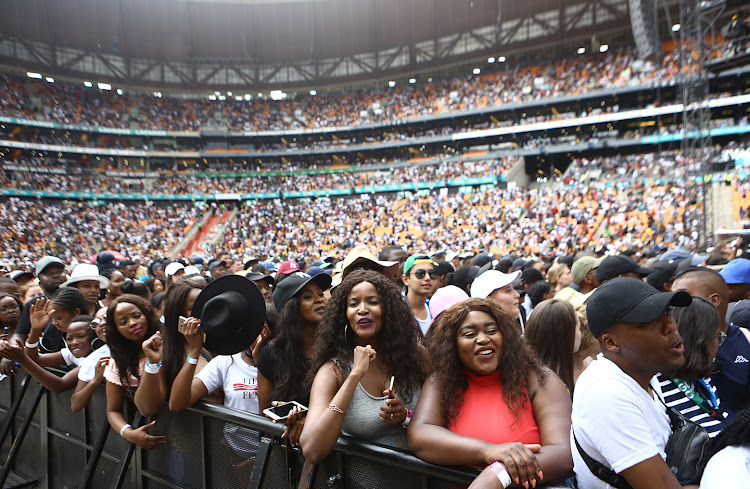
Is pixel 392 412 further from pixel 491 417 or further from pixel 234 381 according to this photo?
pixel 234 381

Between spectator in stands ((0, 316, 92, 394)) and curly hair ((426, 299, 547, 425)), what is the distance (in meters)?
3.28

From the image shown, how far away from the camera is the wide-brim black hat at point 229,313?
8.91ft

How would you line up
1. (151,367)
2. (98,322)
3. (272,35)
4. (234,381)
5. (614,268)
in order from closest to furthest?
(151,367) < (234,381) < (98,322) < (614,268) < (272,35)

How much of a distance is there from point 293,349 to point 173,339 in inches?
37.9

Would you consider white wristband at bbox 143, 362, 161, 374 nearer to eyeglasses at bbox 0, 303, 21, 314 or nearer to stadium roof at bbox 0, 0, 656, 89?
eyeglasses at bbox 0, 303, 21, 314

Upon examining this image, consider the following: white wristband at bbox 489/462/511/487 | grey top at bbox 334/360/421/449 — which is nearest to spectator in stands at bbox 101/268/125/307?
grey top at bbox 334/360/421/449

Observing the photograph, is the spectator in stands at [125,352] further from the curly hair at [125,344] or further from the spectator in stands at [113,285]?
the spectator in stands at [113,285]

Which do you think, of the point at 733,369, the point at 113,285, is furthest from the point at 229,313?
the point at 113,285

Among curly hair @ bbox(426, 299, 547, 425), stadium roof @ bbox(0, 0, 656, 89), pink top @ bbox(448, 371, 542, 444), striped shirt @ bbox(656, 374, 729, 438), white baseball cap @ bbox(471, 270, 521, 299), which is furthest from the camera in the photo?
stadium roof @ bbox(0, 0, 656, 89)

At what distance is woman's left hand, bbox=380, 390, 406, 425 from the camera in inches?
84.7

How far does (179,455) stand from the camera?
10.3 ft

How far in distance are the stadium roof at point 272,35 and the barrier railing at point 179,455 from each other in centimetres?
4142

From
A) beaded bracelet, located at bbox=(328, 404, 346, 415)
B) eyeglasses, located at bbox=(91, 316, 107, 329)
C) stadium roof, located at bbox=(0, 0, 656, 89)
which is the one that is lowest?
beaded bracelet, located at bbox=(328, 404, 346, 415)

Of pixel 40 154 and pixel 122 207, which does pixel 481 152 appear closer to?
pixel 122 207
